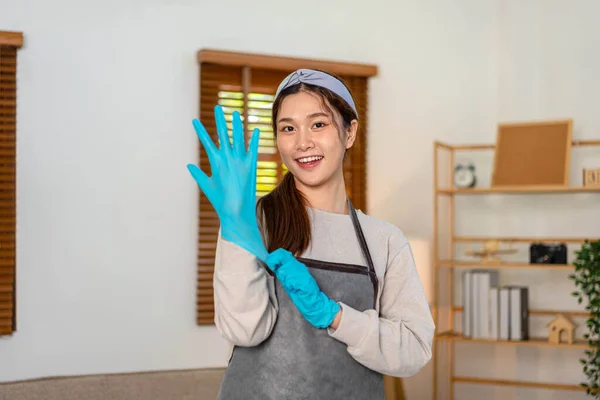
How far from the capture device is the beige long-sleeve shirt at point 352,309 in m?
1.22

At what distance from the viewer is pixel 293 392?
130 centimetres

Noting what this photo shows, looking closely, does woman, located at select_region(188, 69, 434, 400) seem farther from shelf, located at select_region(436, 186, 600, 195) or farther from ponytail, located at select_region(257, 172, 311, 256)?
shelf, located at select_region(436, 186, 600, 195)

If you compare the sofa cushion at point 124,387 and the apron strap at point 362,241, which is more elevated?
the apron strap at point 362,241

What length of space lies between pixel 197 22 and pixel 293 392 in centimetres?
275

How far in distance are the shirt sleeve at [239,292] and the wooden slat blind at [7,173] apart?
233 centimetres

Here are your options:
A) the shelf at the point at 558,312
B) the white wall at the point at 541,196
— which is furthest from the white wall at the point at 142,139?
the shelf at the point at 558,312

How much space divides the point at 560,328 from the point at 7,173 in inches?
105

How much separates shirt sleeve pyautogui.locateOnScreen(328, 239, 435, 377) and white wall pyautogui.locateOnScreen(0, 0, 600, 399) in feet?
7.62

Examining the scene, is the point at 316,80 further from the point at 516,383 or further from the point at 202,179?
the point at 516,383

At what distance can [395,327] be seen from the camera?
4.42 feet

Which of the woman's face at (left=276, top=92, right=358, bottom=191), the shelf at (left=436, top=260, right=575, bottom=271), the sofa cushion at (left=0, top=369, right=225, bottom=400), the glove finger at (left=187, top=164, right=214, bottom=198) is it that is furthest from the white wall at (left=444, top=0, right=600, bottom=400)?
the glove finger at (left=187, top=164, right=214, bottom=198)

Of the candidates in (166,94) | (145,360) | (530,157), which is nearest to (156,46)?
(166,94)

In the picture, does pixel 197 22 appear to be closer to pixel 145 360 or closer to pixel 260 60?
pixel 260 60

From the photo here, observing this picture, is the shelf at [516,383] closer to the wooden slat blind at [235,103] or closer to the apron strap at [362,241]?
the wooden slat blind at [235,103]
